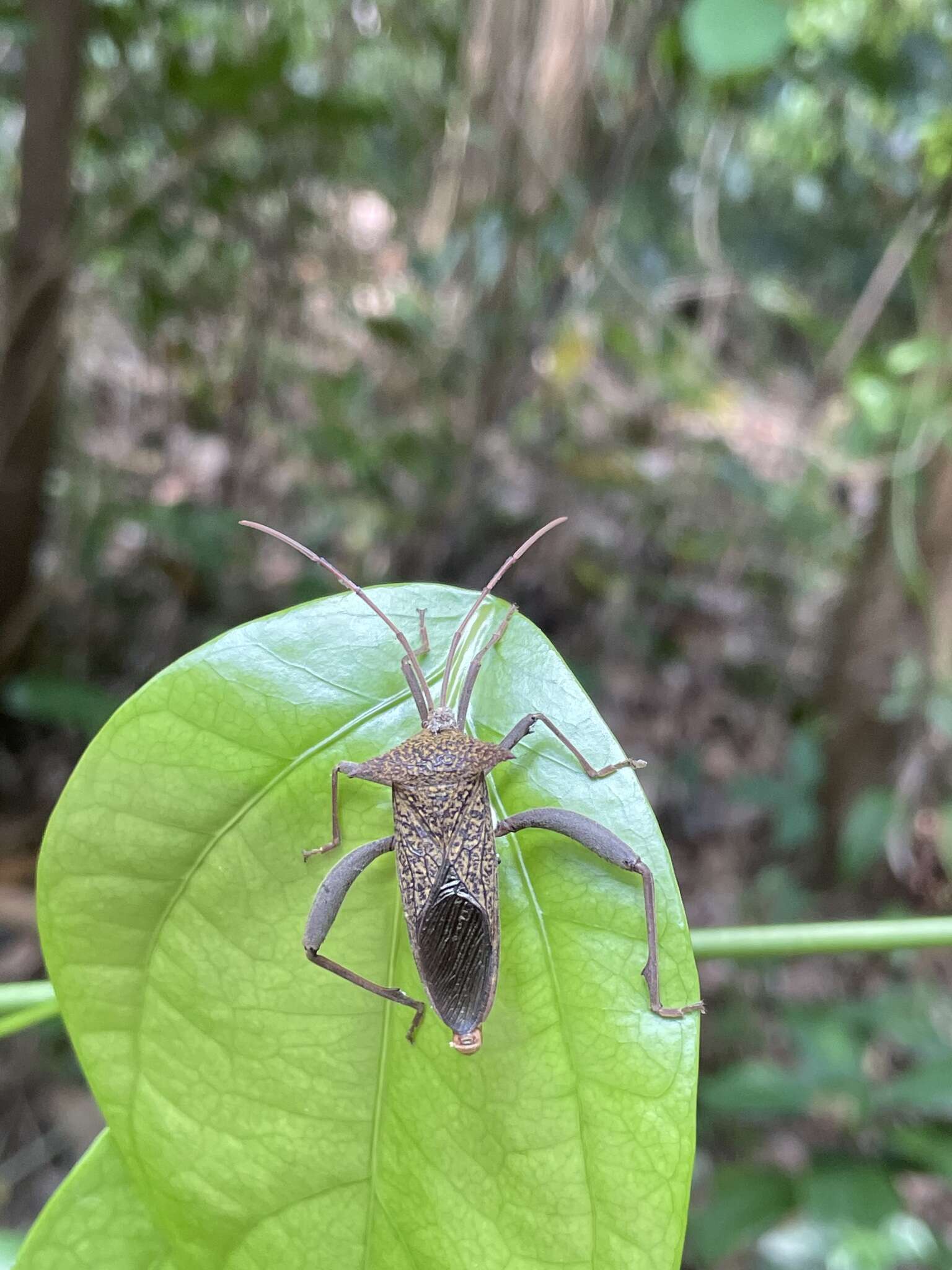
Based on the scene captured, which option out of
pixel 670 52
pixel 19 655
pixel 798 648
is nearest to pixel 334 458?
pixel 19 655

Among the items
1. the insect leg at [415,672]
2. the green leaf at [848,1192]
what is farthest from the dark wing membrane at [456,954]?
the green leaf at [848,1192]

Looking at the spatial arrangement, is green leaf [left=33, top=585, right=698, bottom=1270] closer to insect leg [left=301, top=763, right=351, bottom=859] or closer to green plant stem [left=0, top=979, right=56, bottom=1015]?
insect leg [left=301, top=763, right=351, bottom=859]

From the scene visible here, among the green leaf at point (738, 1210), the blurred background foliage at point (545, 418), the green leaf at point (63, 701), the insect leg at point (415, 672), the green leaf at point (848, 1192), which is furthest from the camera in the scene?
the green leaf at point (63, 701)

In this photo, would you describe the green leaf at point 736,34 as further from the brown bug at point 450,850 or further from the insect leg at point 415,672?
the insect leg at point 415,672

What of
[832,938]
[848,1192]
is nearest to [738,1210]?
[848,1192]

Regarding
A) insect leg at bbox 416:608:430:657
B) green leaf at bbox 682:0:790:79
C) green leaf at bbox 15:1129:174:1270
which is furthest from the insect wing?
green leaf at bbox 682:0:790:79

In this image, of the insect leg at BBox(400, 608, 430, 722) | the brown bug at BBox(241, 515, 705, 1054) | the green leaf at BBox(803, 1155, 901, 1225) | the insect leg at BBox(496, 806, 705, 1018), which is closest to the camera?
the insect leg at BBox(496, 806, 705, 1018)

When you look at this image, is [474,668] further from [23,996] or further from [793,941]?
[23,996]
